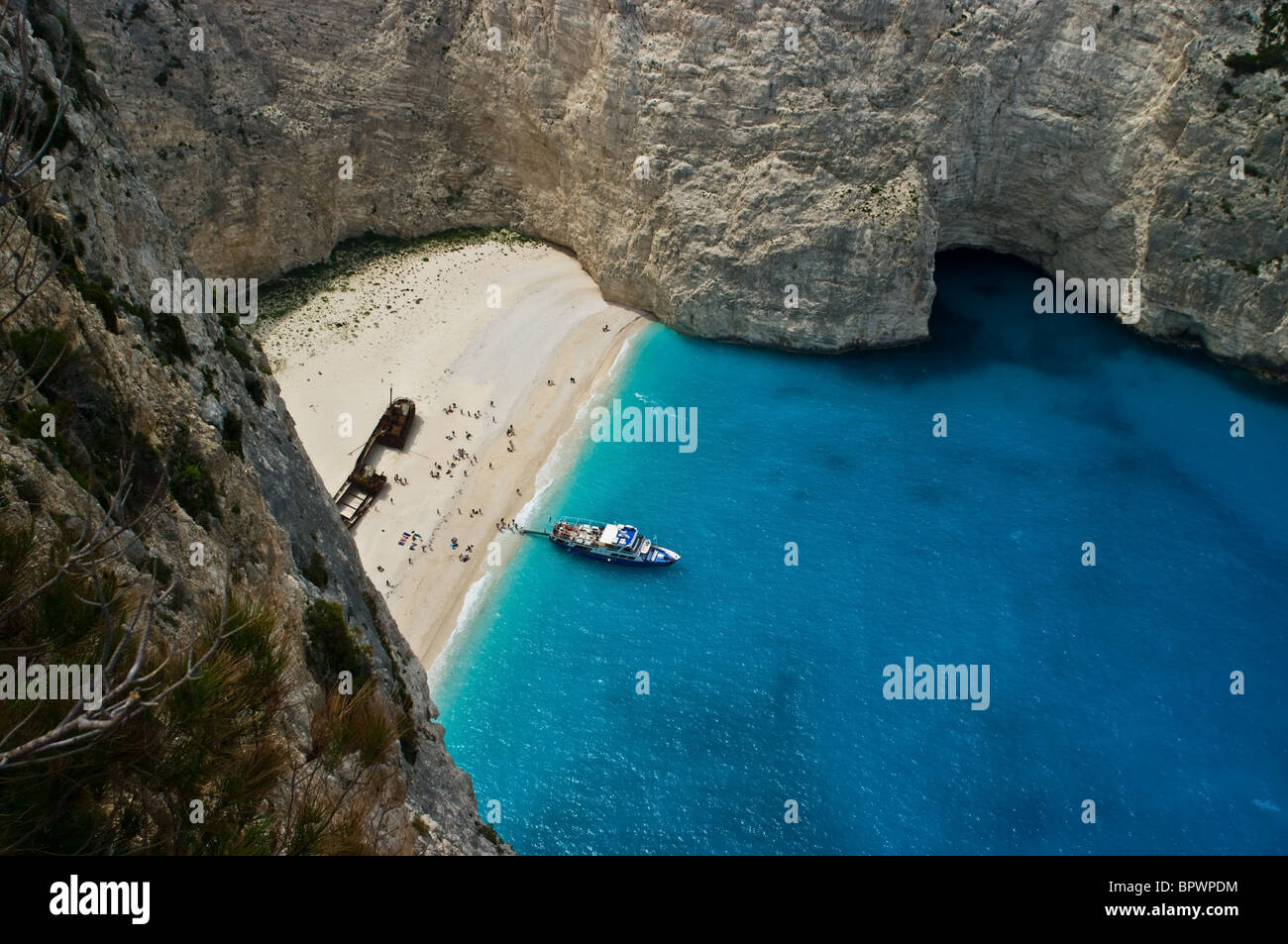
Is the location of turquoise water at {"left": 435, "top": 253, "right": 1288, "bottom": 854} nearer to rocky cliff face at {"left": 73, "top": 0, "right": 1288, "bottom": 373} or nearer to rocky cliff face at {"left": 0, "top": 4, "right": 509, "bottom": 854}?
rocky cliff face at {"left": 73, "top": 0, "right": 1288, "bottom": 373}

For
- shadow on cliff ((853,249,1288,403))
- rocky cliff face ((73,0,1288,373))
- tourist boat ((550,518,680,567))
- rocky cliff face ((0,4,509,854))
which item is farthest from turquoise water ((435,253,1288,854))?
rocky cliff face ((0,4,509,854))

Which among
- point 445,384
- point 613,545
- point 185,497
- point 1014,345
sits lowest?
point 613,545

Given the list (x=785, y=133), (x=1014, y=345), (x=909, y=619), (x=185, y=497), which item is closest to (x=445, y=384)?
(x=785, y=133)

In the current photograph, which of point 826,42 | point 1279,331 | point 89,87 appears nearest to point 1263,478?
point 1279,331

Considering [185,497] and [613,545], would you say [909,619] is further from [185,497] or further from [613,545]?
[185,497]

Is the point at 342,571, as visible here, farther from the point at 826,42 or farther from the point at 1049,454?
the point at 826,42

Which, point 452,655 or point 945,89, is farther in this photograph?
point 945,89
